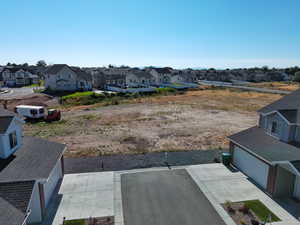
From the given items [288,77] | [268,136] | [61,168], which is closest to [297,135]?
[268,136]

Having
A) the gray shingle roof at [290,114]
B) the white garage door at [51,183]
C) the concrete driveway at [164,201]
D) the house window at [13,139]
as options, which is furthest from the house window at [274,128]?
the house window at [13,139]

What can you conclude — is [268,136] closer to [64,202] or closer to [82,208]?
[82,208]

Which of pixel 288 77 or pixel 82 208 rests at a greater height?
pixel 288 77

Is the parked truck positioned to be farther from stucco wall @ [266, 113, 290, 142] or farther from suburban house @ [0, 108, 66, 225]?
stucco wall @ [266, 113, 290, 142]

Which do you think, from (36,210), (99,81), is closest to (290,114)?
(36,210)

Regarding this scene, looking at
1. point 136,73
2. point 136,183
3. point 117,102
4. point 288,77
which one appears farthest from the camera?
point 288,77

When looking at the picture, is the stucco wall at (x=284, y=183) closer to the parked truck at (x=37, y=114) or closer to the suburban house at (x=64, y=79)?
the parked truck at (x=37, y=114)

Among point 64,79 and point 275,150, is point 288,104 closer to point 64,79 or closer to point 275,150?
point 275,150
